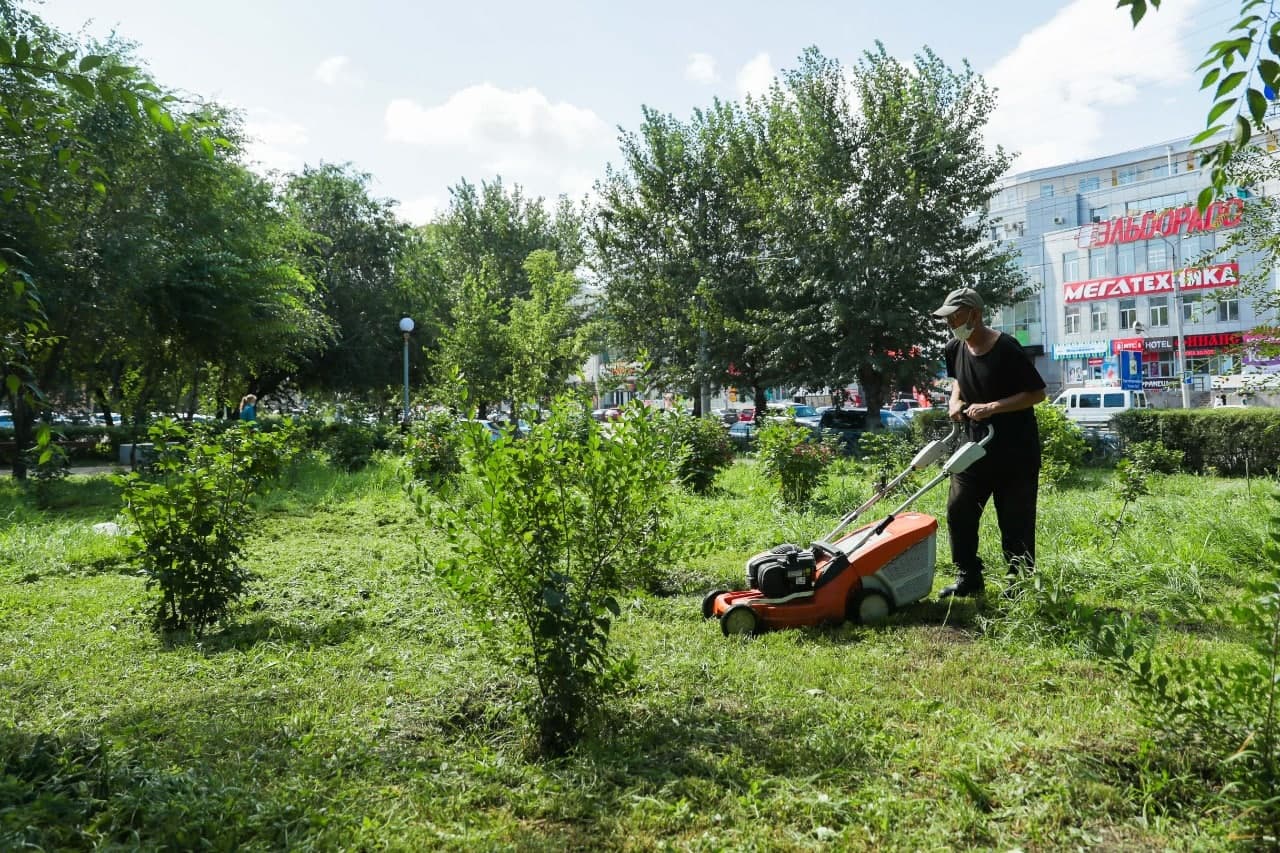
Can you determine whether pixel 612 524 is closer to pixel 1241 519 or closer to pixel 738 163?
pixel 1241 519

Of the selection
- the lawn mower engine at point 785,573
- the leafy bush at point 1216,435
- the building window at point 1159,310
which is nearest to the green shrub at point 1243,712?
the lawn mower engine at point 785,573

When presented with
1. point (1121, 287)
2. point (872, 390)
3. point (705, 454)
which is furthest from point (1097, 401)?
point (705, 454)

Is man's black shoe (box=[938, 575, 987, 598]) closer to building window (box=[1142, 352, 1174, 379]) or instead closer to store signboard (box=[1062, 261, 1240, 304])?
store signboard (box=[1062, 261, 1240, 304])

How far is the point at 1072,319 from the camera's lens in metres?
52.1

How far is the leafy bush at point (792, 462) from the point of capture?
1039cm

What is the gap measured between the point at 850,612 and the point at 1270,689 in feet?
8.76

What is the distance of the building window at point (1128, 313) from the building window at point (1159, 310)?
33.8 inches

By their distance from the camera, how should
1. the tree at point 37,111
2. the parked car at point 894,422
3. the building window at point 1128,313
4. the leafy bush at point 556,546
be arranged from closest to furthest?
the tree at point 37,111 < the leafy bush at point 556,546 < the parked car at point 894,422 < the building window at point 1128,313

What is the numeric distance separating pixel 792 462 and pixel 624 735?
282 inches

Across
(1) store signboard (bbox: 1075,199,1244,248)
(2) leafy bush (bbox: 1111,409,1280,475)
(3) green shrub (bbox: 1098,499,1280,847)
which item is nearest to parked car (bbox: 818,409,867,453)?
(2) leafy bush (bbox: 1111,409,1280,475)

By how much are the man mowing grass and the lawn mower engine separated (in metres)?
1.06

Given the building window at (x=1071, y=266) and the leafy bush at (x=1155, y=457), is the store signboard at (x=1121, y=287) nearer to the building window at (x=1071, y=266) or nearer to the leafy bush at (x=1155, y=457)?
the building window at (x=1071, y=266)

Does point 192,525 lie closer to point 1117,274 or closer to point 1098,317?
point 1117,274

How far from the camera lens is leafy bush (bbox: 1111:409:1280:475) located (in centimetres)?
1405
